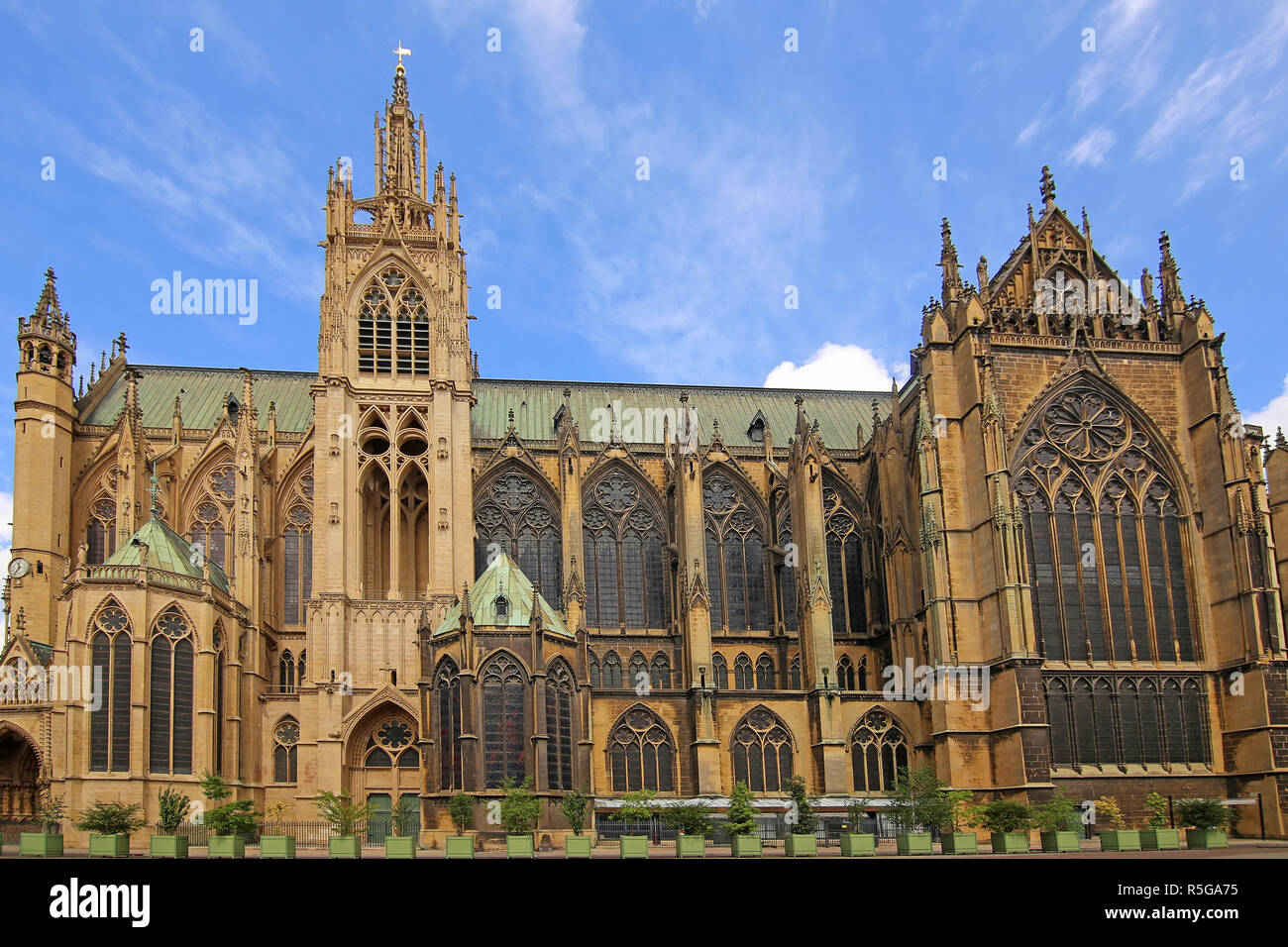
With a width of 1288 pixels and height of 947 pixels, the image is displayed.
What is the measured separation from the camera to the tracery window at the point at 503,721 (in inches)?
1800

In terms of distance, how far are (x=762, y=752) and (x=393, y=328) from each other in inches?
1036

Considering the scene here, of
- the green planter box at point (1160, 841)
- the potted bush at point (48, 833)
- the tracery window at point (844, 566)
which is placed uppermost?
the tracery window at point (844, 566)

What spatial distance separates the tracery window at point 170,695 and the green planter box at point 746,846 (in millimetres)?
24780

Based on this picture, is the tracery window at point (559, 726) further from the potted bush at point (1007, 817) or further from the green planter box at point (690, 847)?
the potted bush at point (1007, 817)

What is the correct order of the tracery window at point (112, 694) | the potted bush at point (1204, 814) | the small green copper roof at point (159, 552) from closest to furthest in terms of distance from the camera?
the potted bush at point (1204, 814) < the tracery window at point (112, 694) < the small green copper roof at point (159, 552)

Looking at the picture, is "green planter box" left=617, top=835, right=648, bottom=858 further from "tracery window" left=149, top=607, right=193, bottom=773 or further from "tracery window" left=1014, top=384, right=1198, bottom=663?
"tracery window" left=1014, top=384, right=1198, bottom=663

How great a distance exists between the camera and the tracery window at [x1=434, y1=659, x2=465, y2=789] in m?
46.0

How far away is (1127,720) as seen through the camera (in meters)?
53.3

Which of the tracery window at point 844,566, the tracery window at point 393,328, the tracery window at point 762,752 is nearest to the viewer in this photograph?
the tracery window at point 762,752

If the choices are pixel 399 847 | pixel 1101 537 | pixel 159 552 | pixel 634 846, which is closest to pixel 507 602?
pixel 399 847

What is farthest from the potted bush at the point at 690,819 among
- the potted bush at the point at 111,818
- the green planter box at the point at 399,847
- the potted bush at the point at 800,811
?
the potted bush at the point at 111,818

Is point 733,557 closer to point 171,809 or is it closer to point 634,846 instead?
point 171,809
